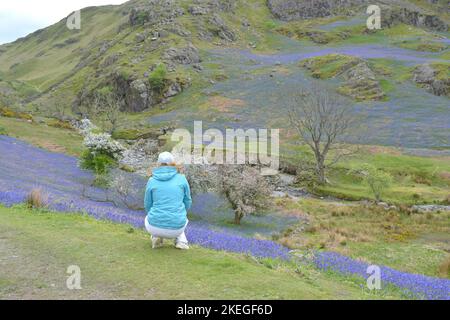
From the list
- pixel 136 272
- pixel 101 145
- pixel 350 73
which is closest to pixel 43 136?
pixel 101 145

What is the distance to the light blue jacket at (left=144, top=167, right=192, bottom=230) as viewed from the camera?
11.5m

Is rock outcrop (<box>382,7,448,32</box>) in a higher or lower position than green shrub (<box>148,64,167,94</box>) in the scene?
higher

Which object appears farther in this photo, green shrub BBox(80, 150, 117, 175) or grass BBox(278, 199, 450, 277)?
green shrub BBox(80, 150, 117, 175)

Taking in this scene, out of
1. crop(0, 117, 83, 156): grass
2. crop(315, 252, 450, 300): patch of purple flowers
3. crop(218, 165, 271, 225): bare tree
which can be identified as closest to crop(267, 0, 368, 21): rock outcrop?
crop(0, 117, 83, 156): grass

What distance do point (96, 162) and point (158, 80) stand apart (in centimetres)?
6505

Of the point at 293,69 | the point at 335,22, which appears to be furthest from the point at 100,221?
the point at 335,22

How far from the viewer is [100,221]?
16.3m

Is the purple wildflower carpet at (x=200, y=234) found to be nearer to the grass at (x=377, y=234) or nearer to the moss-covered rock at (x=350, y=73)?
the grass at (x=377, y=234)

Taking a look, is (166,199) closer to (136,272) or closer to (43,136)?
(136,272)

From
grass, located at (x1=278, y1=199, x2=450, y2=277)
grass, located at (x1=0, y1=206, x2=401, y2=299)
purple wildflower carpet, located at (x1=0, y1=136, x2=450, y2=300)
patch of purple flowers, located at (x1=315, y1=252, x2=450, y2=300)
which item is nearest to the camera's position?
grass, located at (x1=0, y1=206, x2=401, y2=299)

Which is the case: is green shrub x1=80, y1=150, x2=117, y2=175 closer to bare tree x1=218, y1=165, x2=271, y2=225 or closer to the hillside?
bare tree x1=218, y1=165, x2=271, y2=225

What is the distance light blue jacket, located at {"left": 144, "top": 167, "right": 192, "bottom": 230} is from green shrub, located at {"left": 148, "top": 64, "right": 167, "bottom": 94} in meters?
92.6

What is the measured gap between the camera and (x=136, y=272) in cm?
1051
